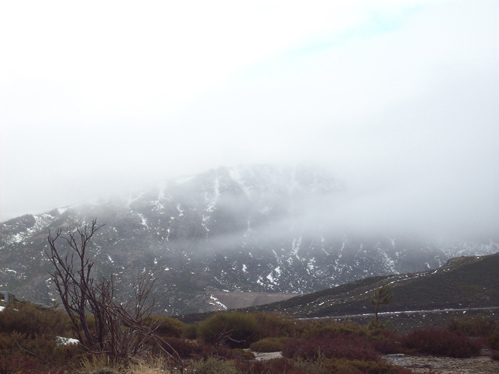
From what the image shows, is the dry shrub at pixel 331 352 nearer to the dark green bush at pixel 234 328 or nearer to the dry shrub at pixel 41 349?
the dry shrub at pixel 41 349

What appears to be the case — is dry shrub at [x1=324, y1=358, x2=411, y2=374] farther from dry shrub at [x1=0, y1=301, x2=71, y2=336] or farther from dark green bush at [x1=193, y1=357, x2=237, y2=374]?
dry shrub at [x1=0, y1=301, x2=71, y2=336]

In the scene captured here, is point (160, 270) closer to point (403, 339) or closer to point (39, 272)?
point (39, 272)

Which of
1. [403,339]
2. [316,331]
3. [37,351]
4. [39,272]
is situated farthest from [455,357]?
[39,272]

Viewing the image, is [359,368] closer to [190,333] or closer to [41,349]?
[41,349]

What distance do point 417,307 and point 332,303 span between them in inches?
437

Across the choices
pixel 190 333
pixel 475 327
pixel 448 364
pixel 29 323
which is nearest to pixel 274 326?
pixel 190 333

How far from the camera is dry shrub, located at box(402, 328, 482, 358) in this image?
10742 mm

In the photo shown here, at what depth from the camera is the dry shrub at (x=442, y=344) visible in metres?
10.7

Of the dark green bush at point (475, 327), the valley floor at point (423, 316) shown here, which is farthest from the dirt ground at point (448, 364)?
the valley floor at point (423, 316)

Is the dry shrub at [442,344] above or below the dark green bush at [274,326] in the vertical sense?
above

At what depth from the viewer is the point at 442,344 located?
11234 millimetres

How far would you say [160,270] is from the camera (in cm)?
14850

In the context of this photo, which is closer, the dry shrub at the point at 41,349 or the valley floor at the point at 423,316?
the dry shrub at the point at 41,349

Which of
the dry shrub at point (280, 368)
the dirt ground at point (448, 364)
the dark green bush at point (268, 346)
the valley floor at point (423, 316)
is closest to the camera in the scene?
the dry shrub at point (280, 368)
